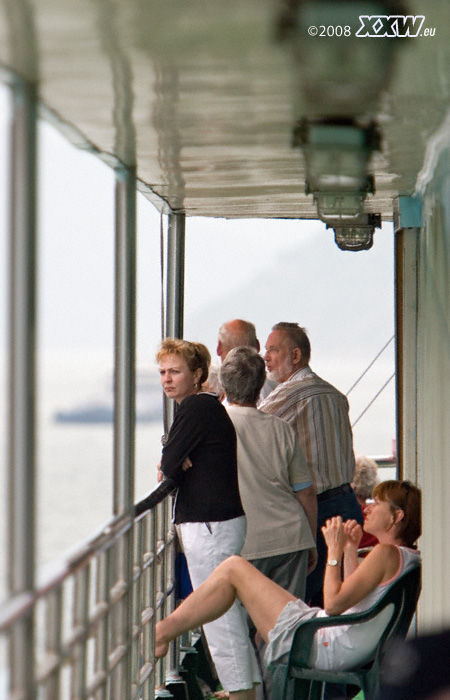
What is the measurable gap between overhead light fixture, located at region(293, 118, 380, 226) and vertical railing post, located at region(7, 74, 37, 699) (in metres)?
0.98

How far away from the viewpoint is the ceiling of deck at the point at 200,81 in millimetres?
1782

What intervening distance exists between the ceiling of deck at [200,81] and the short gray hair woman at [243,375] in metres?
0.68

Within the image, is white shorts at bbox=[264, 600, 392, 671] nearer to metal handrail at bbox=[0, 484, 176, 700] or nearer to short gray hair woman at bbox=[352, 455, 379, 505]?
metal handrail at bbox=[0, 484, 176, 700]

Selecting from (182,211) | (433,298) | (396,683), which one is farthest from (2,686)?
(182,211)

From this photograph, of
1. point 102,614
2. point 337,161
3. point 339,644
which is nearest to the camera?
point 102,614

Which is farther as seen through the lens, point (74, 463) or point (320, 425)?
point (74, 463)

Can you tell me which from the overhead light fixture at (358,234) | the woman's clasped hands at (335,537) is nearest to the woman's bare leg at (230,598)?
the woman's clasped hands at (335,537)

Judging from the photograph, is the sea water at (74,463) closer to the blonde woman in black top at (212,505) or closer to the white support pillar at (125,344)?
the blonde woman in black top at (212,505)

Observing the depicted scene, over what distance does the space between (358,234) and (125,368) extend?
2.44 metres

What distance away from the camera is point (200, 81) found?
2.27m

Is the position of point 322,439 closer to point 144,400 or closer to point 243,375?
point 243,375

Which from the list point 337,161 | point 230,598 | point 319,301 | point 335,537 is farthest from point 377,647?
point 319,301

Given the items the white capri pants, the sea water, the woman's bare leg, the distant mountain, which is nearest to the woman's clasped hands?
the woman's bare leg

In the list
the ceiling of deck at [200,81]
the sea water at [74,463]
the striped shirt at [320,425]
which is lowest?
the sea water at [74,463]
